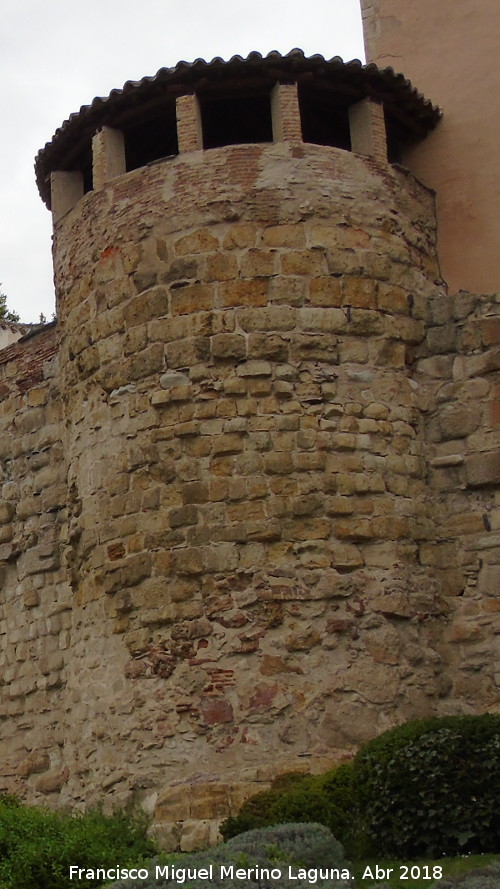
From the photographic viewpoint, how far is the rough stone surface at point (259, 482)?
11.2 meters

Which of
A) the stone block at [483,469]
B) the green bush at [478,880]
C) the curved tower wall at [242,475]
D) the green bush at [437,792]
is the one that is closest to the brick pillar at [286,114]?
the curved tower wall at [242,475]

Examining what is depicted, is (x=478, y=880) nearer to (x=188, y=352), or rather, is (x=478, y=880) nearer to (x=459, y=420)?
(x=459, y=420)

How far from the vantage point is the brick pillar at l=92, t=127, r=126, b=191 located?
43.5ft

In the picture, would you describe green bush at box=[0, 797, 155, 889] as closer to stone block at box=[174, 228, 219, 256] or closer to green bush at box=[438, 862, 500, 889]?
green bush at box=[438, 862, 500, 889]

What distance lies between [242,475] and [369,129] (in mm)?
3828

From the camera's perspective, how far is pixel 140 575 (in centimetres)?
1175

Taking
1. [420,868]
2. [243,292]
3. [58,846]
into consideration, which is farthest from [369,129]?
[58,846]

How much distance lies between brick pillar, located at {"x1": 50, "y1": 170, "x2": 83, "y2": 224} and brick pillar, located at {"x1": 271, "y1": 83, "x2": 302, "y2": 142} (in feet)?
7.92

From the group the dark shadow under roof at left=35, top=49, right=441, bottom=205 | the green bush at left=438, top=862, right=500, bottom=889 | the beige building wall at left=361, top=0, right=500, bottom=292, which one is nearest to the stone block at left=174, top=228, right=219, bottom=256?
the dark shadow under roof at left=35, top=49, right=441, bottom=205

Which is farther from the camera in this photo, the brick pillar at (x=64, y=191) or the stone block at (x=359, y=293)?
the brick pillar at (x=64, y=191)

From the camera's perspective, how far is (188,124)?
1285 cm

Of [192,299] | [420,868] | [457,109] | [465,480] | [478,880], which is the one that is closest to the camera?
[478,880]

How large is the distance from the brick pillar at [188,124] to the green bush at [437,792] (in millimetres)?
5942

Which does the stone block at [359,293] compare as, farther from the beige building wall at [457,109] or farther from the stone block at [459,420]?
the beige building wall at [457,109]
